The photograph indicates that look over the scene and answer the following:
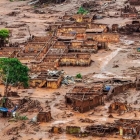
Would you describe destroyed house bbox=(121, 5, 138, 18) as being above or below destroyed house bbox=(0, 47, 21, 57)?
above

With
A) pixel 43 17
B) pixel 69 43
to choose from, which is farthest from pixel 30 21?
pixel 69 43

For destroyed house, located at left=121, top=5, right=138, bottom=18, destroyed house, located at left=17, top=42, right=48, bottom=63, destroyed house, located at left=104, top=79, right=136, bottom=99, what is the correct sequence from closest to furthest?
destroyed house, located at left=104, top=79, right=136, bottom=99 < destroyed house, located at left=17, top=42, right=48, bottom=63 < destroyed house, located at left=121, top=5, right=138, bottom=18

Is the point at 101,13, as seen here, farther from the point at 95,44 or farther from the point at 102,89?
the point at 102,89

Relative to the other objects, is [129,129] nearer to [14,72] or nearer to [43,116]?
[43,116]

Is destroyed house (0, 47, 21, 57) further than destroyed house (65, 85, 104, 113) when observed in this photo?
Yes

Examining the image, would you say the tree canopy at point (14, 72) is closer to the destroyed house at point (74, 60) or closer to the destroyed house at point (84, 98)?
the destroyed house at point (84, 98)

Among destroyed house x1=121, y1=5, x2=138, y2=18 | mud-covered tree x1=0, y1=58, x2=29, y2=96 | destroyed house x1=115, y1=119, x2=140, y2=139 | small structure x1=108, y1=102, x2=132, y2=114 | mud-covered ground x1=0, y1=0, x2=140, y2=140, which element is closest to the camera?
destroyed house x1=115, y1=119, x2=140, y2=139

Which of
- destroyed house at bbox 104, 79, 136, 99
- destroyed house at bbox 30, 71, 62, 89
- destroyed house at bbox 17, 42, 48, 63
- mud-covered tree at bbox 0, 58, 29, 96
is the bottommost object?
destroyed house at bbox 104, 79, 136, 99

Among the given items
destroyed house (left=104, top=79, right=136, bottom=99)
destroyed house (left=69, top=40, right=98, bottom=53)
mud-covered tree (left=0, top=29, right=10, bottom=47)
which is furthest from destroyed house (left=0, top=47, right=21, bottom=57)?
destroyed house (left=104, top=79, right=136, bottom=99)

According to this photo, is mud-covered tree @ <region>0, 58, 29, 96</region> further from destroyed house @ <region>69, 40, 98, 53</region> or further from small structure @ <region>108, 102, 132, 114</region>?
destroyed house @ <region>69, 40, 98, 53</region>
